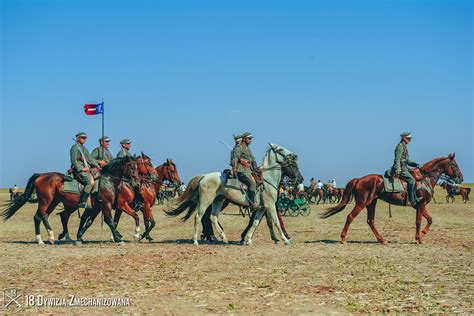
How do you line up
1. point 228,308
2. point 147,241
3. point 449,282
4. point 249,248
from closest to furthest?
point 228,308 → point 449,282 → point 249,248 → point 147,241

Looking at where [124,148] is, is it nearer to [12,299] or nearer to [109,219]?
[109,219]

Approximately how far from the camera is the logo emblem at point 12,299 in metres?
9.13

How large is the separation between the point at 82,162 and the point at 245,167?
4662 millimetres

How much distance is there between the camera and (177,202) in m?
19.5

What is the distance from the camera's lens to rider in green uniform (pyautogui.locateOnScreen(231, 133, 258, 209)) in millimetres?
18547

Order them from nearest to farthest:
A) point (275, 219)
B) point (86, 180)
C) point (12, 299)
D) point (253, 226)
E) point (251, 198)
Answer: point (12, 299) → point (275, 219) → point (253, 226) → point (251, 198) → point (86, 180)

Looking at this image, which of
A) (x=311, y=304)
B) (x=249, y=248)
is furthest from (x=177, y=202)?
(x=311, y=304)

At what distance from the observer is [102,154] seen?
20.7 meters

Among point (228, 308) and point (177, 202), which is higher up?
point (177, 202)

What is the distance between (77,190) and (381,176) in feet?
28.9

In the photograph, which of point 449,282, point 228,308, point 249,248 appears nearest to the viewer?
point 228,308

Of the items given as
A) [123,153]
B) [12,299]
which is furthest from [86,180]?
[12,299]

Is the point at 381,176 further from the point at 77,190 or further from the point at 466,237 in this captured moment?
the point at 77,190

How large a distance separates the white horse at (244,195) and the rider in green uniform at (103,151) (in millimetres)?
2866
